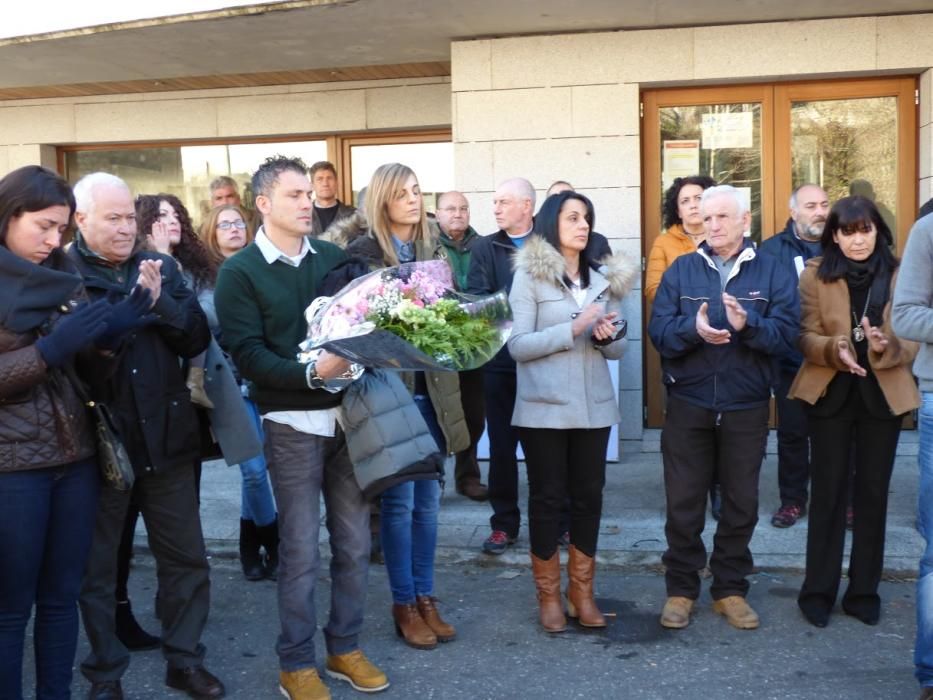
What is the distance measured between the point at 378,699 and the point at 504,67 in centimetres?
523

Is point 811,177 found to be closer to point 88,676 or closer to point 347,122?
point 347,122

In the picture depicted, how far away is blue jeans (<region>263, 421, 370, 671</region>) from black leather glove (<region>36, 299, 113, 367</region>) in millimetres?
836

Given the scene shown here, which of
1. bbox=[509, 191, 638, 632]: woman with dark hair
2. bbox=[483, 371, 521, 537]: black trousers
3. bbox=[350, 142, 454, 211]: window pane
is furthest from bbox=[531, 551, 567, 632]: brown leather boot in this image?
bbox=[350, 142, 454, 211]: window pane

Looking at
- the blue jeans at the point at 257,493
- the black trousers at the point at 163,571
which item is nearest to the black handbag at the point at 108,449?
the black trousers at the point at 163,571

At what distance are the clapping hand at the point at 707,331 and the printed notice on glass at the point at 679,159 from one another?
153 inches

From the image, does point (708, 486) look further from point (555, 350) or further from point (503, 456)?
point (503, 456)

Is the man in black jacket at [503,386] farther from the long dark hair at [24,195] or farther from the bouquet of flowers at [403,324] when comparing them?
the long dark hair at [24,195]

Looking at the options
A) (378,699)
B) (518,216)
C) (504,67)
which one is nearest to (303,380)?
(378,699)

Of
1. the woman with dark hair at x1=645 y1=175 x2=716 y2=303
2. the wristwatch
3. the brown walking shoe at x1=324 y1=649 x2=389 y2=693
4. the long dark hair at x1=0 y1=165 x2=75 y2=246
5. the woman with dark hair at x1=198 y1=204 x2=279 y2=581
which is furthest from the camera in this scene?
the woman with dark hair at x1=645 y1=175 x2=716 y2=303

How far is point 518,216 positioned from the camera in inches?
230

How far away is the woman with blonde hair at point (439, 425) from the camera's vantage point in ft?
14.9

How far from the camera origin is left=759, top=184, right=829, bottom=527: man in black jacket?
6.20m

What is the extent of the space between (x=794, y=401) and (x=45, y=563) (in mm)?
4296

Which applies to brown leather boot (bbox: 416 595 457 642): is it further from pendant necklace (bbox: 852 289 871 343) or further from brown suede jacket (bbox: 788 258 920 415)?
pendant necklace (bbox: 852 289 871 343)
